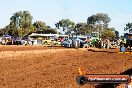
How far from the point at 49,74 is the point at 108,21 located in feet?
447

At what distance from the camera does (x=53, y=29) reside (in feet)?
444

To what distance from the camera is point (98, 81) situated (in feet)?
17.2

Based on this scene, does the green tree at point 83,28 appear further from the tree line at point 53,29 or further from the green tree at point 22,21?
the green tree at point 22,21

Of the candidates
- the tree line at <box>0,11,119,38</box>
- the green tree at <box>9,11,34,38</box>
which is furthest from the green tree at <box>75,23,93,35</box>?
the green tree at <box>9,11,34,38</box>

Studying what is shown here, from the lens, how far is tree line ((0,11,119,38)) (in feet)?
382

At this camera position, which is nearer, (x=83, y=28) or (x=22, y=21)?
(x=22, y=21)

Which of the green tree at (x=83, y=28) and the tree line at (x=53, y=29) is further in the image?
the green tree at (x=83, y=28)

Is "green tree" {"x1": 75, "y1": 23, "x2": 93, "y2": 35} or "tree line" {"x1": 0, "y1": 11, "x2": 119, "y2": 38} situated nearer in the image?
"tree line" {"x1": 0, "y1": 11, "x2": 119, "y2": 38}

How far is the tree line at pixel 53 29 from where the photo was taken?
11636cm

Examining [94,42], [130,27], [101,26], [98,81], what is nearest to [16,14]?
[101,26]

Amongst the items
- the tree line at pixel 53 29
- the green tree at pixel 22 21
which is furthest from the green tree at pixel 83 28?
the green tree at pixel 22 21

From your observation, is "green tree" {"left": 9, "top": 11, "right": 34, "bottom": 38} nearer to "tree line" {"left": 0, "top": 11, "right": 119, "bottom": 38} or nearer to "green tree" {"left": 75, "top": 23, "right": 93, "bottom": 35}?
"tree line" {"left": 0, "top": 11, "right": 119, "bottom": 38}

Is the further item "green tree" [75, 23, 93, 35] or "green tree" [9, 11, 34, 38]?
"green tree" [75, 23, 93, 35]

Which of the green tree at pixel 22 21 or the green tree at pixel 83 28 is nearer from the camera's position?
the green tree at pixel 22 21
